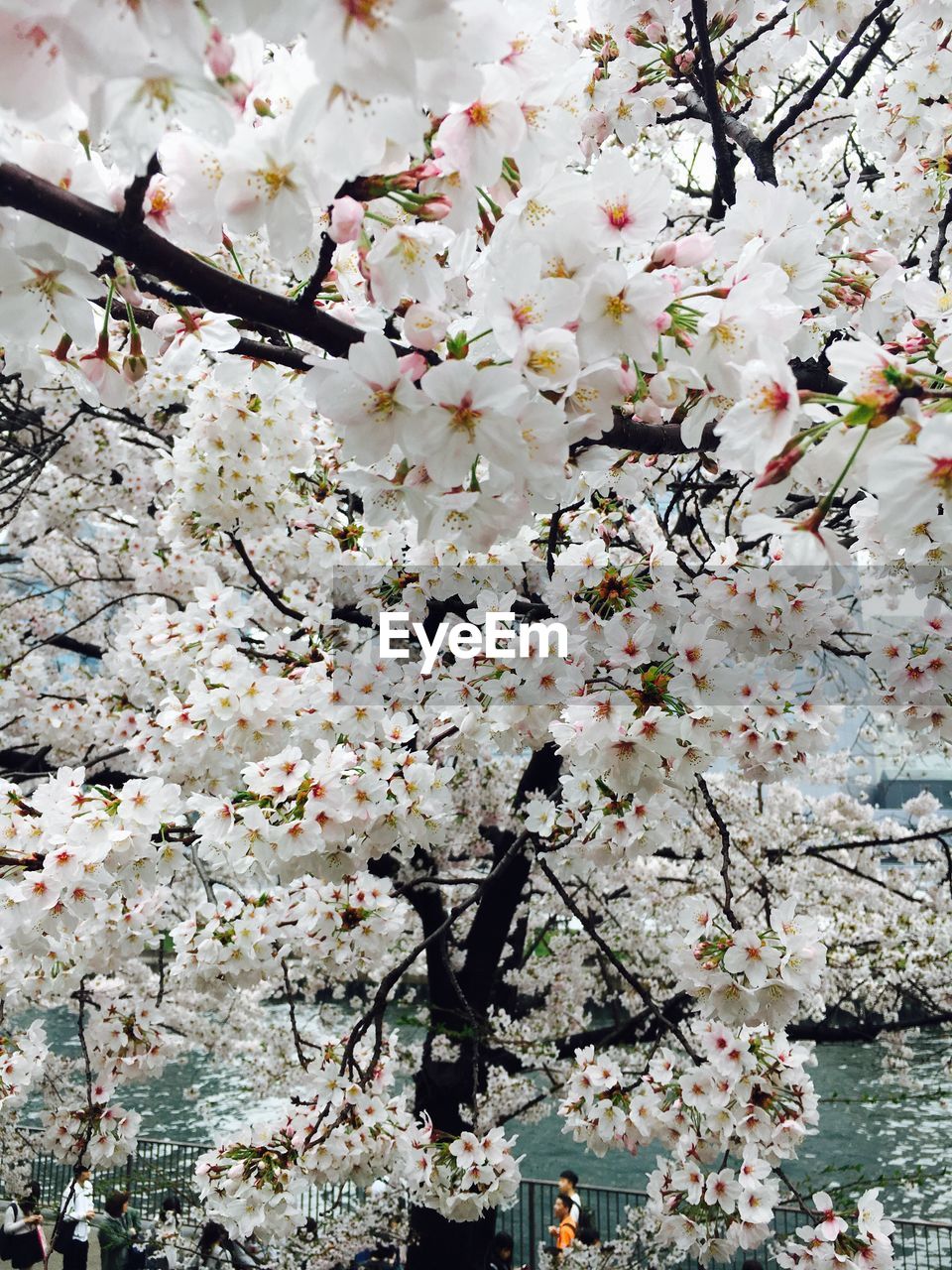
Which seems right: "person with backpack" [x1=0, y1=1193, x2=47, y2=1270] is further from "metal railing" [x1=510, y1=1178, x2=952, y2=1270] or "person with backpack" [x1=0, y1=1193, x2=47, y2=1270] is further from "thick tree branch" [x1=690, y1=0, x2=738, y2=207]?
"thick tree branch" [x1=690, y1=0, x2=738, y2=207]

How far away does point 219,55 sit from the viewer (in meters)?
0.91

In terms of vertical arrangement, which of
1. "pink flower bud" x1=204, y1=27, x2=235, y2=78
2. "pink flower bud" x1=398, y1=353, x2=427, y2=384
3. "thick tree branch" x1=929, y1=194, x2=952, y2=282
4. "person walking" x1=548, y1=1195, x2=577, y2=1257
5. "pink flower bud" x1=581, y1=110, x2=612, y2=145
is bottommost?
"person walking" x1=548, y1=1195, x2=577, y2=1257

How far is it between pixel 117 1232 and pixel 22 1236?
1160 millimetres

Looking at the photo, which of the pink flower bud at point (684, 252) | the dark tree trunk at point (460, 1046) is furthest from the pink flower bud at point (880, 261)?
the dark tree trunk at point (460, 1046)

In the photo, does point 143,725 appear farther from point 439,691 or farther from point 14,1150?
point 14,1150

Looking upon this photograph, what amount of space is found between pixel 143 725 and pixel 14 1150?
4679 millimetres

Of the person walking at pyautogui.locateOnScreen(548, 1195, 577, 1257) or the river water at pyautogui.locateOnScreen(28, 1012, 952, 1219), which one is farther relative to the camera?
the river water at pyautogui.locateOnScreen(28, 1012, 952, 1219)

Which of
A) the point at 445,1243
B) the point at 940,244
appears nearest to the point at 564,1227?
the point at 445,1243

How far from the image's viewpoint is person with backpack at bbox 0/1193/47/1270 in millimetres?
6172

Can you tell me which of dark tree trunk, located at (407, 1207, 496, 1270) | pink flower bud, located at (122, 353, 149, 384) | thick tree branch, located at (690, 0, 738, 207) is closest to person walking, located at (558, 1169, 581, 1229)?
dark tree trunk, located at (407, 1207, 496, 1270)

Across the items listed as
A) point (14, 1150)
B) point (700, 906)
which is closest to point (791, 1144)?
point (700, 906)

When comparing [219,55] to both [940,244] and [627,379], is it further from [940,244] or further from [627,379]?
[940,244]

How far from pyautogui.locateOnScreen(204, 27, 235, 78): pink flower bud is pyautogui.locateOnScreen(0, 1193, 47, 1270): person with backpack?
23.8ft

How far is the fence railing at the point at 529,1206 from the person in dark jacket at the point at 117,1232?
0.46 ft
